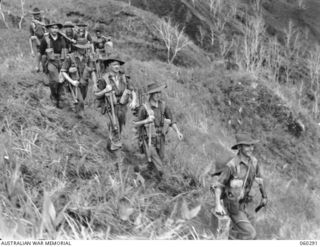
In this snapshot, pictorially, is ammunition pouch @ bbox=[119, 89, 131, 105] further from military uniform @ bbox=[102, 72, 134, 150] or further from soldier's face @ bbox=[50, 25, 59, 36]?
soldier's face @ bbox=[50, 25, 59, 36]

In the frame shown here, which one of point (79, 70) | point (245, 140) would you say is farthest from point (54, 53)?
point (245, 140)

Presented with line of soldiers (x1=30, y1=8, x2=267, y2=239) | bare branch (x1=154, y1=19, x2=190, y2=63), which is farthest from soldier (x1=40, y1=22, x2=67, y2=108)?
bare branch (x1=154, y1=19, x2=190, y2=63)

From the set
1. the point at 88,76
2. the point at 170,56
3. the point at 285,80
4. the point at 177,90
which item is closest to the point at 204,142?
the point at 88,76

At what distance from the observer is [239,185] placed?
4504 millimetres

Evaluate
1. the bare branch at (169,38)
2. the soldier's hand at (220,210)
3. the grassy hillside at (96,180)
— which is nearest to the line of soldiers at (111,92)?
the grassy hillside at (96,180)

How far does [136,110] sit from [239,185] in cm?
224

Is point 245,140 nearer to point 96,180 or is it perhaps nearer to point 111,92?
point 96,180

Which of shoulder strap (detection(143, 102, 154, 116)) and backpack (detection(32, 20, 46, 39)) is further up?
backpack (detection(32, 20, 46, 39))

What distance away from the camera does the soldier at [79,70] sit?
22.3ft

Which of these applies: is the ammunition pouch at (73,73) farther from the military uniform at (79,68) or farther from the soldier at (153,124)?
the soldier at (153,124)

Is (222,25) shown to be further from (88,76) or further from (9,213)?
(9,213)

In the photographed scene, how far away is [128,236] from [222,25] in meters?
28.5

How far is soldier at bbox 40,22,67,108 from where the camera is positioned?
691 centimetres

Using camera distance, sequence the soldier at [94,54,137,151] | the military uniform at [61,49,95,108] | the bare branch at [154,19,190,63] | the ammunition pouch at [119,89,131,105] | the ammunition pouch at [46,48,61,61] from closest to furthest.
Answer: the soldier at [94,54,137,151], the ammunition pouch at [119,89,131,105], the military uniform at [61,49,95,108], the ammunition pouch at [46,48,61,61], the bare branch at [154,19,190,63]
